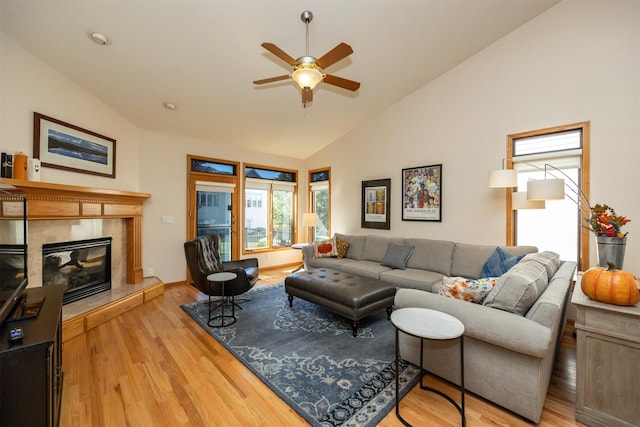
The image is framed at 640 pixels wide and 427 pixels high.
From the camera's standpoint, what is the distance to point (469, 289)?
201 cm

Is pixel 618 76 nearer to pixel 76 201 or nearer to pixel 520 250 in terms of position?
pixel 520 250

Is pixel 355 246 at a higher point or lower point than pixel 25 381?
higher

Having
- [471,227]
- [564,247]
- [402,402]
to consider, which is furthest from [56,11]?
[564,247]

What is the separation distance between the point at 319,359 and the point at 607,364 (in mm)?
1941

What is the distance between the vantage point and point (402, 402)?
1.89 metres

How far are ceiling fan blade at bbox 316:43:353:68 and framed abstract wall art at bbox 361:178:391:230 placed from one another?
9.61ft

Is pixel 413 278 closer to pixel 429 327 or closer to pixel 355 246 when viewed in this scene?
pixel 355 246

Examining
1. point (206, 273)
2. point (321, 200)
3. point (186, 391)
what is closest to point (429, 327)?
point (186, 391)

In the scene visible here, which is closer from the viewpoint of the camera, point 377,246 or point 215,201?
point 377,246

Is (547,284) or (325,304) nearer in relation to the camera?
(547,284)

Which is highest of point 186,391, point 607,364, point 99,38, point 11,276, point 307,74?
point 99,38

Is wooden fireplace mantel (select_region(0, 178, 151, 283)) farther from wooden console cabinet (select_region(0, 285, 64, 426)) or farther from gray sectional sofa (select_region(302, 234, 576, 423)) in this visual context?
gray sectional sofa (select_region(302, 234, 576, 423))

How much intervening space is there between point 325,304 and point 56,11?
3716mm

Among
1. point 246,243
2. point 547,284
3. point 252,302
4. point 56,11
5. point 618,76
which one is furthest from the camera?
point 246,243
